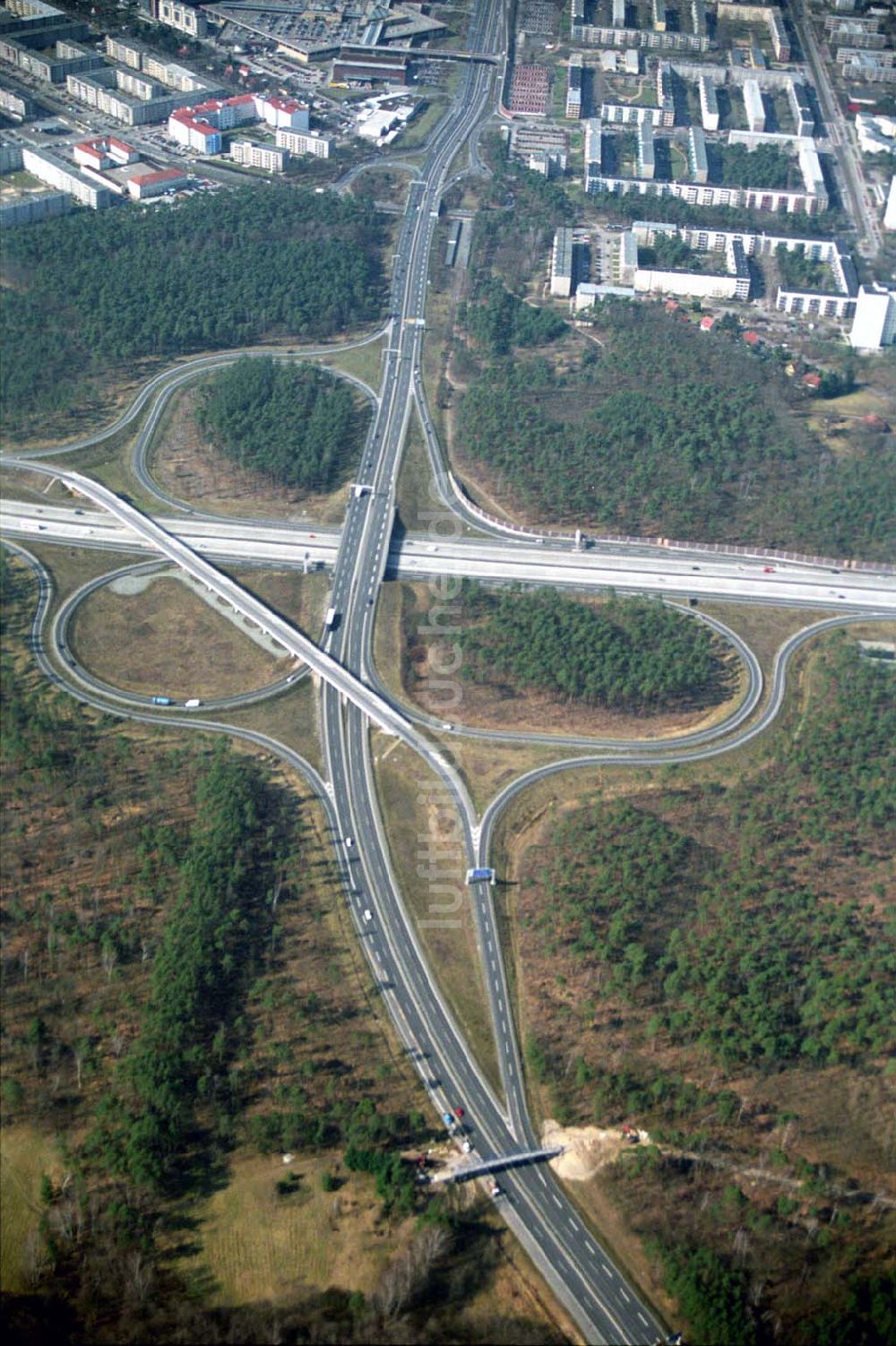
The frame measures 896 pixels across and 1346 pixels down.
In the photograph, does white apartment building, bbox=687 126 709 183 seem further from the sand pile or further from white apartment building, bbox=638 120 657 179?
the sand pile

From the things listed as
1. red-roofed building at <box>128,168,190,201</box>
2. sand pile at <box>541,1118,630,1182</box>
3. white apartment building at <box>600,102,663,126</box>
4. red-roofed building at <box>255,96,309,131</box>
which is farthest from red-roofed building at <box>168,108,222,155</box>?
sand pile at <box>541,1118,630,1182</box>

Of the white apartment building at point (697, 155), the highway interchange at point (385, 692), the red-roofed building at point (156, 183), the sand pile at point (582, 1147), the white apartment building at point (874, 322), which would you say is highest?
the white apartment building at point (697, 155)

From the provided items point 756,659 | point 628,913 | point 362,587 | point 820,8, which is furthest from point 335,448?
point 820,8

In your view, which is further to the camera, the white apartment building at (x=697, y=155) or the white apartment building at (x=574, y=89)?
the white apartment building at (x=574, y=89)

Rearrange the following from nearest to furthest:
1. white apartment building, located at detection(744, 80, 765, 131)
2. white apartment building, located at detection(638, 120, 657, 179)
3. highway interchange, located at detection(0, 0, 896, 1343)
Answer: highway interchange, located at detection(0, 0, 896, 1343) → white apartment building, located at detection(638, 120, 657, 179) → white apartment building, located at detection(744, 80, 765, 131)

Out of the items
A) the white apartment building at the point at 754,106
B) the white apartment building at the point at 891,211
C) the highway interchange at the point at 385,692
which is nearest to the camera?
the highway interchange at the point at 385,692

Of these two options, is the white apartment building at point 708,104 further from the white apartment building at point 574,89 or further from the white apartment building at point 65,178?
the white apartment building at point 65,178

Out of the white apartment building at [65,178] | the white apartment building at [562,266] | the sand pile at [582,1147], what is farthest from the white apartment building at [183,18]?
the sand pile at [582,1147]
